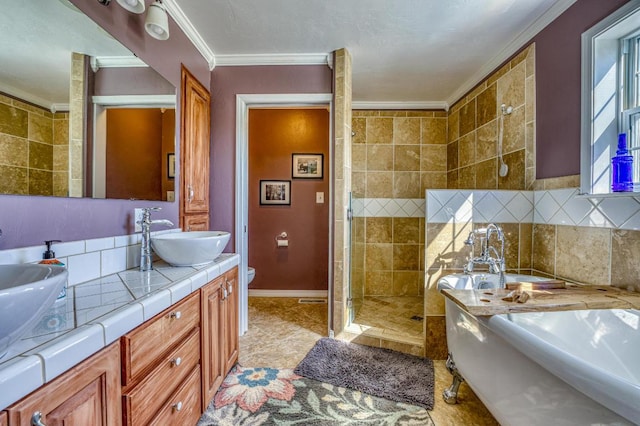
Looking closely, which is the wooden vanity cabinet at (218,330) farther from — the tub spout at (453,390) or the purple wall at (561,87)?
the purple wall at (561,87)

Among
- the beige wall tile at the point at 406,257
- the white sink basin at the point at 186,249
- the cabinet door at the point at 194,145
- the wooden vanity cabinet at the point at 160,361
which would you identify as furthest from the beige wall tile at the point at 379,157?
the wooden vanity cabinet at the point at 160,361

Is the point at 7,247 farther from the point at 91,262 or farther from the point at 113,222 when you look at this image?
the point at 113,222

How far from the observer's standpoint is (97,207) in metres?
1.32

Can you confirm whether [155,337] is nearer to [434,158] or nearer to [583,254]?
[583,254]

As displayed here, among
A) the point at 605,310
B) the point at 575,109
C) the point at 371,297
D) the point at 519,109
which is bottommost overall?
the point at 371,297

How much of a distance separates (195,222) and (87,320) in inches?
59.4

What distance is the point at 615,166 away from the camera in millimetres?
1466

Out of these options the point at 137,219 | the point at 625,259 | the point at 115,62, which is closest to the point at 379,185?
the point at 625,259

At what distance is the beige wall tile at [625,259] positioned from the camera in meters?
1.39

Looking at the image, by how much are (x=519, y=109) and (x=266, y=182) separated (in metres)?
2.60

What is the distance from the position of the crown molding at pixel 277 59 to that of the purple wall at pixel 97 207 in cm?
45

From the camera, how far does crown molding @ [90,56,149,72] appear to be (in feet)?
4.23

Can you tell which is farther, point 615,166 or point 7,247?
point 615,166

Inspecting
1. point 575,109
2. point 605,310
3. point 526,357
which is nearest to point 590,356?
point 605,310
